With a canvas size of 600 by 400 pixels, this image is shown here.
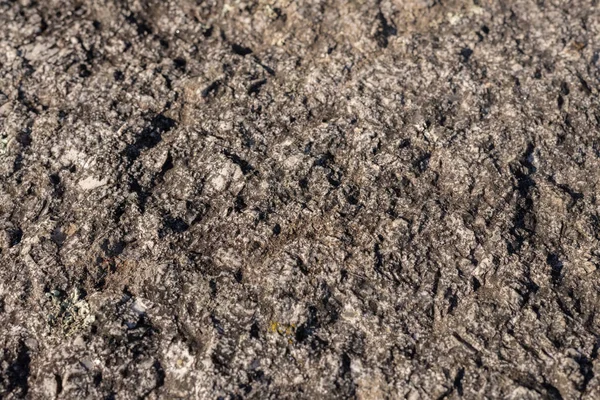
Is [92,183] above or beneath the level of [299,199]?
beneath

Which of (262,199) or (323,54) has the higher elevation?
(323,54)

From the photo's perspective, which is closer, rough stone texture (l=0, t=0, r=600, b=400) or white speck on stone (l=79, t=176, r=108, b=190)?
rough stone texture (l=0, t=0, r=600, b=400)

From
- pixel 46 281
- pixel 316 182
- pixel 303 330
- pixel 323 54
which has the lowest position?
pixel 46 281

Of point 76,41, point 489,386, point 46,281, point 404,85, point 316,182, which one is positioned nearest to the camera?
point 489,386

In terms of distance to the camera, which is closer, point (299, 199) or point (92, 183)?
point (299, 199)

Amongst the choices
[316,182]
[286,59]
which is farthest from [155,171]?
[286,59]

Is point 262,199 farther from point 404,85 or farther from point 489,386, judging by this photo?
point 489,386

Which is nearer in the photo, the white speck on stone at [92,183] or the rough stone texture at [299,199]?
the rough stone texture at [299,199]

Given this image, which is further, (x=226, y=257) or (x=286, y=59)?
(x=286, y=59)
